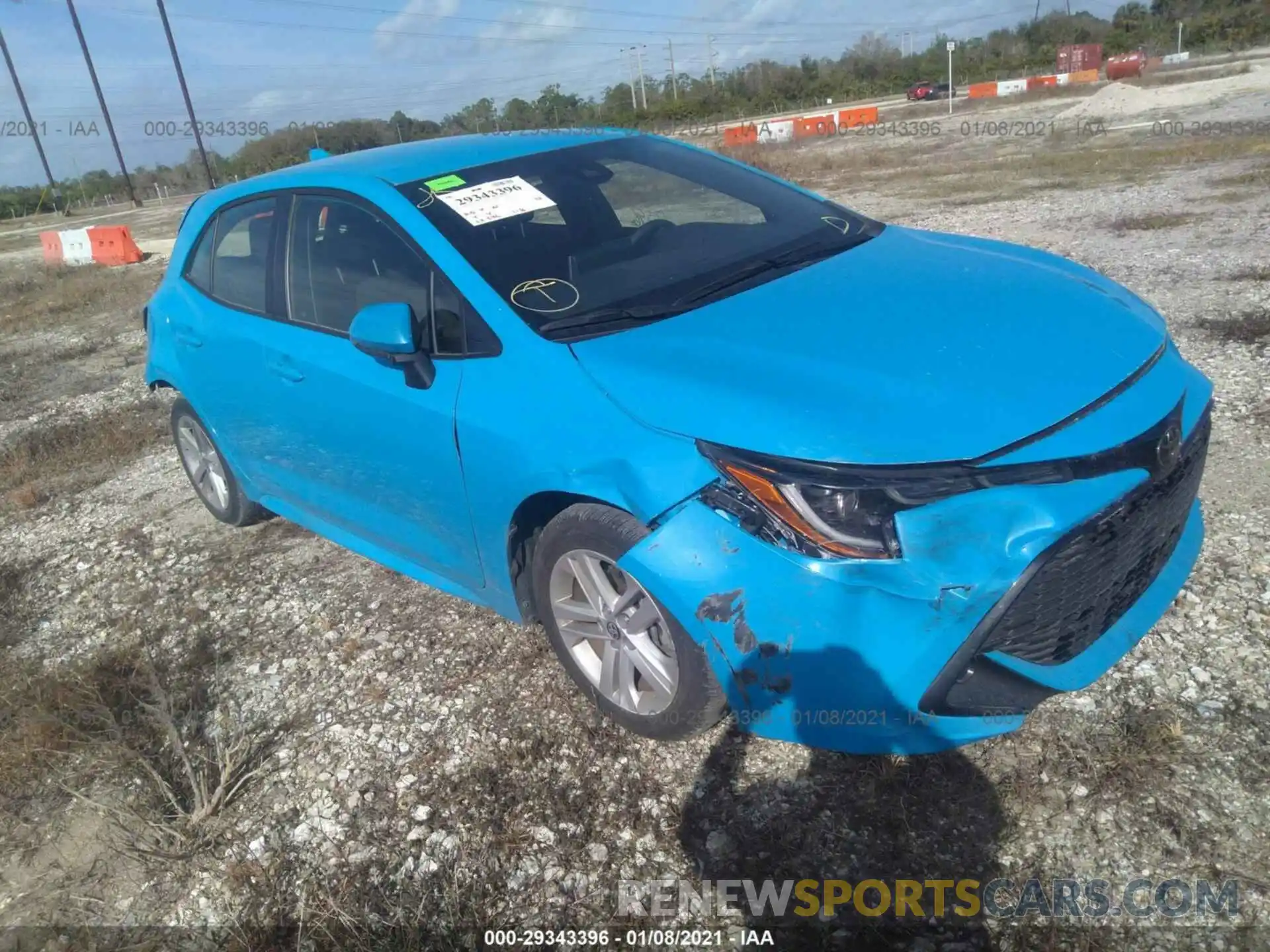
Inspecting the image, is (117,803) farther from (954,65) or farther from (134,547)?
(954,65)

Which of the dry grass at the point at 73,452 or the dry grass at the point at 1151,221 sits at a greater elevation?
the dry grass at the point at 1151,221

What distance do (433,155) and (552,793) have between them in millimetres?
2427

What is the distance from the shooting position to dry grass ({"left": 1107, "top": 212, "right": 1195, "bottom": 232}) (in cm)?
847

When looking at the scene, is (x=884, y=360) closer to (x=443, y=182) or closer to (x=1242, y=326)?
(x=443, y=182)

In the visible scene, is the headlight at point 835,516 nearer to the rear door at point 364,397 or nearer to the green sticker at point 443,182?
the rear door at point 364,397

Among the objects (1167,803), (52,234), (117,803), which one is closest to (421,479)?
(117,803)

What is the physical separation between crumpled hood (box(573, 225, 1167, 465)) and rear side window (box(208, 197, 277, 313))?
1919 millimetres

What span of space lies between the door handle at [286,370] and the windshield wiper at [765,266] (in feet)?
5.21

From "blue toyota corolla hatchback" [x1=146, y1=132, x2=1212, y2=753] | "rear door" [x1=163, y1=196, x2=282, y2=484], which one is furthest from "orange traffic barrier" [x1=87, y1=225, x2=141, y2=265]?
"blue toyota corolla hatchback" [x1=146, y1=132, x2=1212, y2=753]

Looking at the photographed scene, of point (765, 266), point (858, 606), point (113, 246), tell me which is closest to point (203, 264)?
point (765, 266)

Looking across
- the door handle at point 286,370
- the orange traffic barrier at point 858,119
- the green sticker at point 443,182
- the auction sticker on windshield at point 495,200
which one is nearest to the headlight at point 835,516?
the auction sticker on windshield at point 495,200

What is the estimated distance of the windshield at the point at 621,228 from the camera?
284 centimetres

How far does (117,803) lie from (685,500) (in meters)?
2.13

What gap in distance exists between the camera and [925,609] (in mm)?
2029
